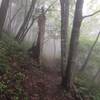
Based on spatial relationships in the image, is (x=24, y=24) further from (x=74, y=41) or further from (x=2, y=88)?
(x=2, y=88)

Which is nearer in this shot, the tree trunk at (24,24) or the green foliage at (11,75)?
the green foliage at (11,75)

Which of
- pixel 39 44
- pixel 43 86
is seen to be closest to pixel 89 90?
pixel 43 86

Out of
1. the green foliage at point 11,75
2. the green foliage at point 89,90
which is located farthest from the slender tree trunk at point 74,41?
the green foliage at point 11,75

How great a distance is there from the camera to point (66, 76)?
7.55 m

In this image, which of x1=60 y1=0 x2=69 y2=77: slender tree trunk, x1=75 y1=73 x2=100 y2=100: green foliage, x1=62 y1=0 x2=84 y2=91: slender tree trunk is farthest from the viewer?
x1=75 y1=73 x2=100 y2=100: green foliage

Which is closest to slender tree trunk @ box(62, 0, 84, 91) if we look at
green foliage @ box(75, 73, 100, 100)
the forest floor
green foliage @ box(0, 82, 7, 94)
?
the forest floor

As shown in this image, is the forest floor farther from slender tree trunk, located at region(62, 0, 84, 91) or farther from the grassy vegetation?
slender tree trunk, located at region(62, 0, 84, 91)

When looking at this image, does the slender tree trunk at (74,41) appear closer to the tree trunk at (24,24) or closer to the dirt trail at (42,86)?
the dirt trail at (42,86)

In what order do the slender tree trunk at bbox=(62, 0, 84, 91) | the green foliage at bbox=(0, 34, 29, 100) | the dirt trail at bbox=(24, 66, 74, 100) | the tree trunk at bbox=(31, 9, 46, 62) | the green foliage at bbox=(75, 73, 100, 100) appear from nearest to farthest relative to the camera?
the green foliage at bbox=(0, 34, 29, 100)
the dirt trail at bbox=(24, 66, 74, 100)
the slender tree trunk at bbox=(62, 0, 84, 91)
the green foliage at bbox=(75, 73, 100, 100)
the tree trunk at bbox=(31, 9, 46, 62)

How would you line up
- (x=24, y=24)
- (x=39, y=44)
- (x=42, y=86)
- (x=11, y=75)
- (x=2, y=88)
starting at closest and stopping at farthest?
(x=2, y=88)
(x=11, y=75)
(x=42, y=86)
(x=39, y=44)
(x=24, y=24)

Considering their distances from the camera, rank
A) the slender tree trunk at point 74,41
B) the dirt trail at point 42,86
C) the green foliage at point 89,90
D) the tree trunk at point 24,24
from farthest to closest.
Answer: the tree trunk at point 24,24 < the green foliage at point 89,90 < the slender tree trunk at point 74,41 < the dirt trail at point 42,86

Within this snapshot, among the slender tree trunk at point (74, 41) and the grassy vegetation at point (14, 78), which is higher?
the slender tree trunk at point (74, 41)

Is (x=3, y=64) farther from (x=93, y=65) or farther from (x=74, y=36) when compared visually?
(x=93, y=65)

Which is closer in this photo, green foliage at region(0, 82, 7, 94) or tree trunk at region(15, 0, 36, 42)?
green foliage at region(0, 82, 7, 94)
